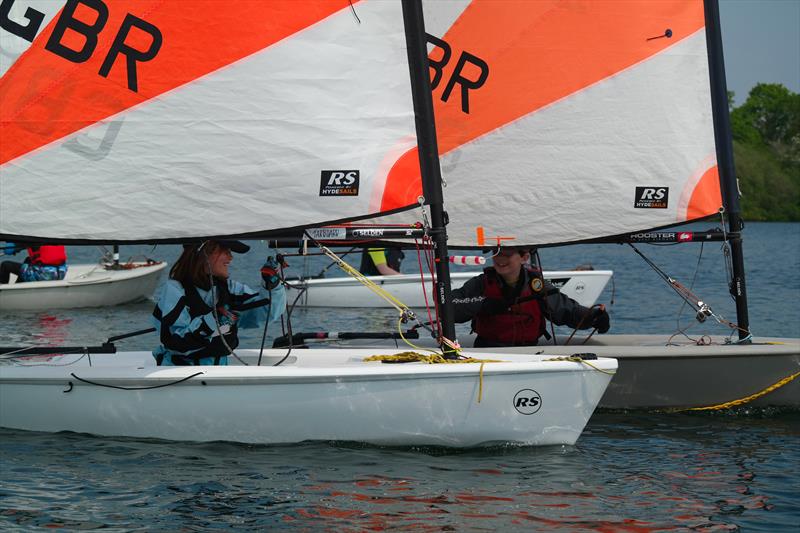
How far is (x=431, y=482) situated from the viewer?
552 centimetres

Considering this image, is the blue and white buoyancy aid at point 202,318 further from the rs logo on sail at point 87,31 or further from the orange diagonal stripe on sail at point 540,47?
the orange diagonal stripe on sail at point 540,47

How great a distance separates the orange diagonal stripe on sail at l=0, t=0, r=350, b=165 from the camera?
6.20 m

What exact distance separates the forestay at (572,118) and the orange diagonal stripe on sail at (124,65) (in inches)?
77.3

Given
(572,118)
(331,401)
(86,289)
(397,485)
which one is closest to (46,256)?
(86,289)

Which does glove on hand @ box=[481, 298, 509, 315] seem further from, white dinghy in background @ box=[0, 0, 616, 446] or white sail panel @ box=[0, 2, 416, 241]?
white sail panel @ box=[0, 2, 416, 241]

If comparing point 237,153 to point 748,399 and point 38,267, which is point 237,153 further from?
point 38,267

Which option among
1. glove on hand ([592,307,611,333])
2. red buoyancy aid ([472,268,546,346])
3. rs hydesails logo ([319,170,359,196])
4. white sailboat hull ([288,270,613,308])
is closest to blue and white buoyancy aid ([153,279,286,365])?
rs hydesails logo ([319,170,359,196])

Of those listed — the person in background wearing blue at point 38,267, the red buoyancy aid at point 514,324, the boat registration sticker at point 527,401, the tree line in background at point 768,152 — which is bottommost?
the boat registration sticker at point 527,401

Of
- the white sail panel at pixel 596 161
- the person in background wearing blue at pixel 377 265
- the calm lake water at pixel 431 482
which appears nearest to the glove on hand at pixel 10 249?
the calm lake water at pixel 431 482

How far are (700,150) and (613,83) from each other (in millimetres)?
799

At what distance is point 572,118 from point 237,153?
2.88m

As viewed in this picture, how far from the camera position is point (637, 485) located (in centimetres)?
566

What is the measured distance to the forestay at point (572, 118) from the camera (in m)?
7.93

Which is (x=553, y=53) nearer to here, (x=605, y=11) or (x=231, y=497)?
(x=605, y=11)
